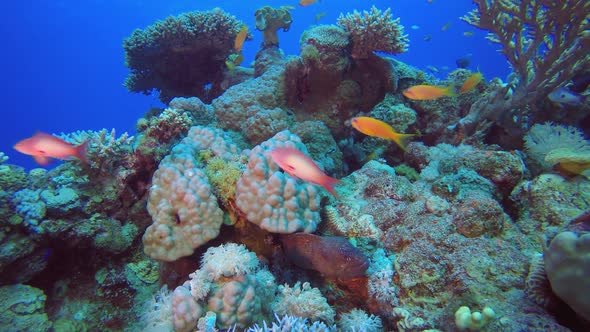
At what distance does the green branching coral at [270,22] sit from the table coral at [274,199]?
526cm

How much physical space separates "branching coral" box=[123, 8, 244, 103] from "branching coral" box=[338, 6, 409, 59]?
3.56m

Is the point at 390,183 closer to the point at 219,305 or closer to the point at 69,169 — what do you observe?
the point at 219,305

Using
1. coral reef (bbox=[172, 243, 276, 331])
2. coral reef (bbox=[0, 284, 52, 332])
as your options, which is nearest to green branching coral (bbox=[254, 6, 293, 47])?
coral reef (bbox=[172, 243, 276, 331])

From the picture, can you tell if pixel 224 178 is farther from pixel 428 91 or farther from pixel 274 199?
pixel 428 91

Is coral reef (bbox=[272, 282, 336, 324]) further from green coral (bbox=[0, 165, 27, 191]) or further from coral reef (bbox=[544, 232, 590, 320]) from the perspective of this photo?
green coral (bbox=[0, 165, 27, 191])

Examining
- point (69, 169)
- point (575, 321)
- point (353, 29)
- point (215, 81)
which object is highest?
point (215, 81)

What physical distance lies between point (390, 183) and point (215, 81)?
622 centimetres

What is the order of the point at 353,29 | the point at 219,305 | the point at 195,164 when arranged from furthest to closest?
the point at 353,29, the point at 195,164, the point at 219,305

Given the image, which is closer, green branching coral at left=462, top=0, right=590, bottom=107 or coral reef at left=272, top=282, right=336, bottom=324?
coral reef at left=272, top=282, right=336, bottom=324

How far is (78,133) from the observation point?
4105mm

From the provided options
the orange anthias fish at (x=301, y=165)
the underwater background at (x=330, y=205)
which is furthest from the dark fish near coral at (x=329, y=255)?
the orange anthias fish at (x=301, y=165)

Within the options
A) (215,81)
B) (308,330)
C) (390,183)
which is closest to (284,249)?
(308,330)

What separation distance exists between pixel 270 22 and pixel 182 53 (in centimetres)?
249

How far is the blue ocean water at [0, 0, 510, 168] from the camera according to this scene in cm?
6738
